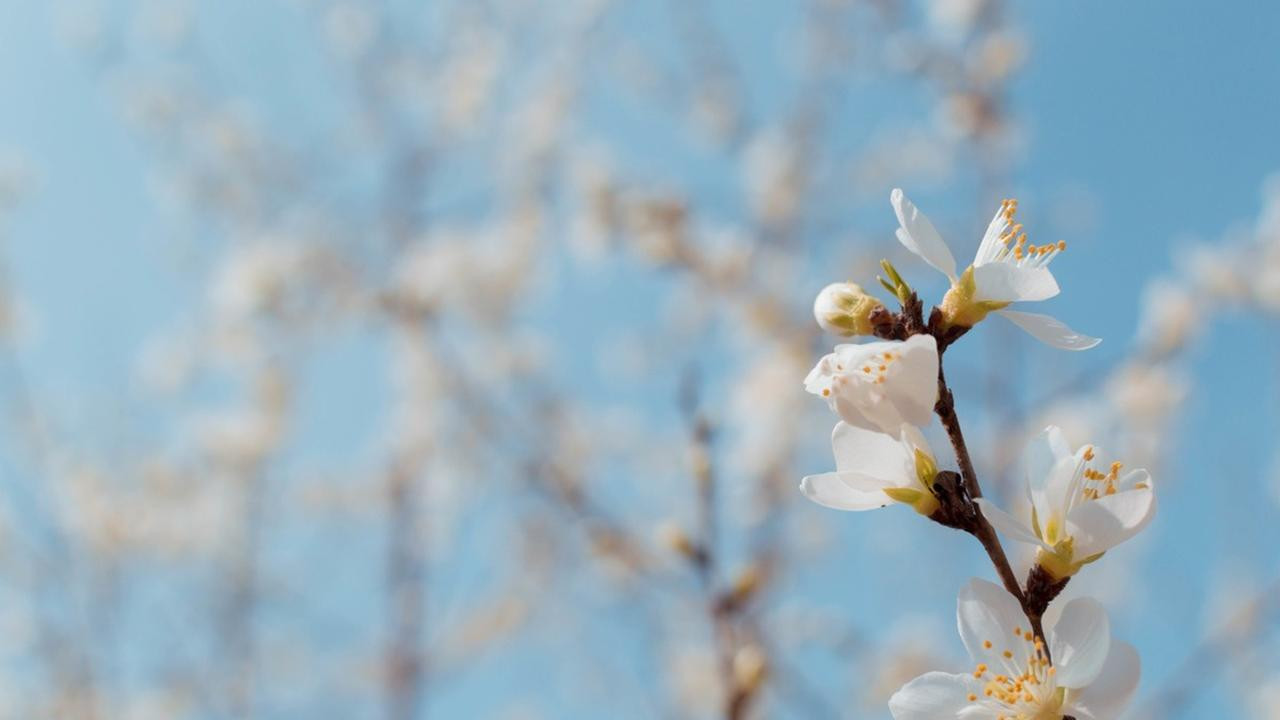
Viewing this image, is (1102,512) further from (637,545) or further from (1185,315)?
(1185,315)

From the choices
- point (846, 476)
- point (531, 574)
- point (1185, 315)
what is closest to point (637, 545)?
point (846, 476)

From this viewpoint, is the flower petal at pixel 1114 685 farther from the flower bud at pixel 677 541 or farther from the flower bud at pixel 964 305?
the flower bud at pixel 677 541

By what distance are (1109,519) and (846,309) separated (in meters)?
0.25

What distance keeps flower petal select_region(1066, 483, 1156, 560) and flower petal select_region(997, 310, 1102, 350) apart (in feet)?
0.37

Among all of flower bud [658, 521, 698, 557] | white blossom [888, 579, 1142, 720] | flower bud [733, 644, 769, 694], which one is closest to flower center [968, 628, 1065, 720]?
white blossom [888, 579, 1142, 720]

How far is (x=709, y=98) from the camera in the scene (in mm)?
4180

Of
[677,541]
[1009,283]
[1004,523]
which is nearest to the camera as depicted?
[1004,523]

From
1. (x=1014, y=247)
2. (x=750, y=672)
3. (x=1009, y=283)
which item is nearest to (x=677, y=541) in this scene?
(x=750, y=672)

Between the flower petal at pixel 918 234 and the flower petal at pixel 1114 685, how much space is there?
0.31 meters

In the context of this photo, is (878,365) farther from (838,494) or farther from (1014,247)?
(1014,247)

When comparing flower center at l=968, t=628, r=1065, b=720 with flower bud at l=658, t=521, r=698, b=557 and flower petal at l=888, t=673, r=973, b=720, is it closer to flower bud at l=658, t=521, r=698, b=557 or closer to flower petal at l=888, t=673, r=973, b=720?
flower petal at l=888, t=673, r=973, b=720

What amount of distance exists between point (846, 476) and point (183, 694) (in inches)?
164

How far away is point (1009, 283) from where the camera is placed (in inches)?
28.9

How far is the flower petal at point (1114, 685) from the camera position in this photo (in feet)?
2.14
